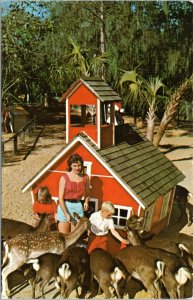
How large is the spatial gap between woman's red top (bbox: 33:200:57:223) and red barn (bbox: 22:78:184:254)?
0.08 metres

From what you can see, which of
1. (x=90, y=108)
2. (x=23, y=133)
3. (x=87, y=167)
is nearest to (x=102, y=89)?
(x=90, y=108)

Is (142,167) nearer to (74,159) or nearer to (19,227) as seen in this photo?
(74,159)

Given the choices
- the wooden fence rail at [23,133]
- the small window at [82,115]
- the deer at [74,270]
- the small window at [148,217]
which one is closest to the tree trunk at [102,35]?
the small window at [82,115]

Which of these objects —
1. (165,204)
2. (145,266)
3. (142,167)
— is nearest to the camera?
(145,266)

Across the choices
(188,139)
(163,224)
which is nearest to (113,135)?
(188,139)

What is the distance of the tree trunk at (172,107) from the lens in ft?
10.1

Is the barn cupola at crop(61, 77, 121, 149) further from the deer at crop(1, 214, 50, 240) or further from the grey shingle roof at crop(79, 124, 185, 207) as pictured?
the deer at crop(1, 214, 50, 240)

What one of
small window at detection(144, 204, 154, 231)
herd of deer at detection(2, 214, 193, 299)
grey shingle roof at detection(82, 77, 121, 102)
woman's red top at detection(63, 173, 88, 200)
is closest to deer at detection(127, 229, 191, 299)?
herd of deer at detection(2, 214, 193, 299)

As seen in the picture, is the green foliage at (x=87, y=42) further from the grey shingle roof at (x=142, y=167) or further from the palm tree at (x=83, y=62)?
the grey shingle roof at (x=142, y=167)

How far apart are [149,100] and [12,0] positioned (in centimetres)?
101

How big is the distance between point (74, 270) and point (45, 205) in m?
0.45

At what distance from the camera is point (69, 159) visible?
298cm

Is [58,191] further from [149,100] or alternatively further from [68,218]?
[149,100]

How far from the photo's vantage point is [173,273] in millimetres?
2900
